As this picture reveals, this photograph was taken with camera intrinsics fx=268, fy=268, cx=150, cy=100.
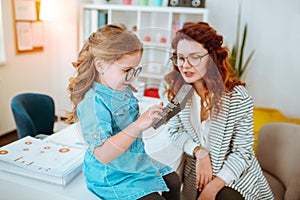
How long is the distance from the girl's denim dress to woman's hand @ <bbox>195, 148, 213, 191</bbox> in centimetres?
19

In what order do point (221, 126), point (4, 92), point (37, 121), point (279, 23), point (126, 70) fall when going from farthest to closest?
point (4, 92) < point (279, 23) < point (37, 121) < point (221, 126) < point (126, 70)

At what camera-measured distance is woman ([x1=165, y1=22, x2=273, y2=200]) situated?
0.65 metres

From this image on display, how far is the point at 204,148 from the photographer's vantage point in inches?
35.5

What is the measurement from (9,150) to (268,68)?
254cm

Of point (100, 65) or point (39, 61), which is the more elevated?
point (100, 65)

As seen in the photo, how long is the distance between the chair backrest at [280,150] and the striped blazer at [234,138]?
0.40 meters

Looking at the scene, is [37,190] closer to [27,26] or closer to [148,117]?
[148,117]

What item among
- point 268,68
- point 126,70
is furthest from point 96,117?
point 268,68

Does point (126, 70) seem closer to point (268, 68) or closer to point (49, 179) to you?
point (49, 179)

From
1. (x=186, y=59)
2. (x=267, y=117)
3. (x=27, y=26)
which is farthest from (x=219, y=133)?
(x=27, y=26)

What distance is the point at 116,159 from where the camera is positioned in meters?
0.65

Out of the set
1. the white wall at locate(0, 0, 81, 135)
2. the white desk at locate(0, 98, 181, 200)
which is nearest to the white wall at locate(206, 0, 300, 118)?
the white wall at locate(0, 0, 81, 135)

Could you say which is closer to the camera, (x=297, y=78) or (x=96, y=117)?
(x=96, y=117)

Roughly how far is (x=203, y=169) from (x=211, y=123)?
21 cm
